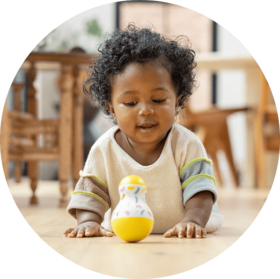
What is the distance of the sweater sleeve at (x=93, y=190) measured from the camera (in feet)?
2.02

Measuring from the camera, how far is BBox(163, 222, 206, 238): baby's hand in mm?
549

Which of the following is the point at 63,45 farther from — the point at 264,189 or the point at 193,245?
the point at 193,245

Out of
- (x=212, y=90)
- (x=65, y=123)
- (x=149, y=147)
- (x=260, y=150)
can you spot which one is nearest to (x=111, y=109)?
(x=149, y=147)

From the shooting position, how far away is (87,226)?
1.90 feet

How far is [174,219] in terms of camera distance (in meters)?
0.63

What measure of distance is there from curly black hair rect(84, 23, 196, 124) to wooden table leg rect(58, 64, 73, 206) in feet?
1.17

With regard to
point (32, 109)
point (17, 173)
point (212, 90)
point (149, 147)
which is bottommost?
point (17, 173)

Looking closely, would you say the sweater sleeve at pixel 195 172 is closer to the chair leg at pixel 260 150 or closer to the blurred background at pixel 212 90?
the blurred background at pixel 212 90

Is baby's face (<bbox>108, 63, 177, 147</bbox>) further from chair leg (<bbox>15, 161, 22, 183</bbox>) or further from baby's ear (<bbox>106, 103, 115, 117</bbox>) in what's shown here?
chair leg (<bbox>15, 161, 22, 183</bbox>)

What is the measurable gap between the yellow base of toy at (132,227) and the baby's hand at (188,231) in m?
0.06

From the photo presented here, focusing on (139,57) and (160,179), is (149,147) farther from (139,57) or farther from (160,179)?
(139,57)

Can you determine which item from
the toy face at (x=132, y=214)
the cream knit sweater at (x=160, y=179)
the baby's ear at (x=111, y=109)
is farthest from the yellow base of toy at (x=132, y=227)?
the baby's ear at (x=111, y=109)

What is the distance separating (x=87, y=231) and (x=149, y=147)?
19cm

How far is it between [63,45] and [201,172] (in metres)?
1.23
